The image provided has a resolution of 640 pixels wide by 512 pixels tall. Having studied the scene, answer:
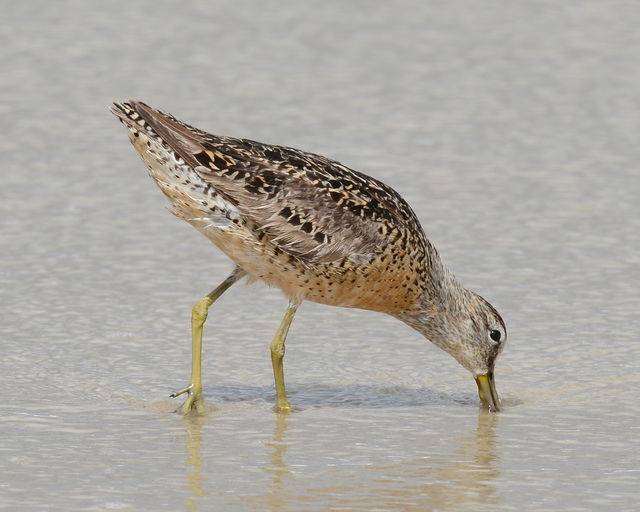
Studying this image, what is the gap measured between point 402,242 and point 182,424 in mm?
1460

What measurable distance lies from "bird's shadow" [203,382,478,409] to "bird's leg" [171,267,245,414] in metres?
0.15

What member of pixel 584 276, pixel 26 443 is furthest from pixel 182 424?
pixel 584 276

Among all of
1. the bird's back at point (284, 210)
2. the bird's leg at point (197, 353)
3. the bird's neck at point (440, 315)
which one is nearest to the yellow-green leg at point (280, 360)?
the bird's back at point (284, 210)

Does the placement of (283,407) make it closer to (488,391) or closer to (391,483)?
(488,391)

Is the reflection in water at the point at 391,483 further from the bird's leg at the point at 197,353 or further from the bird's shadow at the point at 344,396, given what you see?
the bird's shadow at the point at 344,396

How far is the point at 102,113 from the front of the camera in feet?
38.9

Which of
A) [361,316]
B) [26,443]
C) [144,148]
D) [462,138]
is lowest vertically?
[26,443]

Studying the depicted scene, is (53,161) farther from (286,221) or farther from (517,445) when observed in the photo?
(517,445)

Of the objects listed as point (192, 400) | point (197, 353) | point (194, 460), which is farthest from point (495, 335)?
point (194, 460)

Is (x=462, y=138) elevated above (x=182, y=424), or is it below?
above

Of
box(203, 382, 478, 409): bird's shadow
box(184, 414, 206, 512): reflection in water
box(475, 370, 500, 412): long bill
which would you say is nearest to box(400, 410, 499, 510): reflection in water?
box(475, 370, 500, 412): long bill

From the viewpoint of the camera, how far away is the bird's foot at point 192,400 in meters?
6.86

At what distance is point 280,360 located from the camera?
726cm

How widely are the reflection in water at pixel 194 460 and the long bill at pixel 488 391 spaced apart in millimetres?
1326
